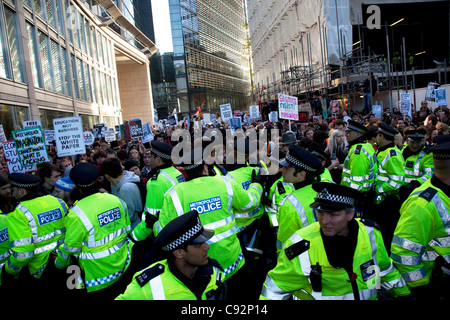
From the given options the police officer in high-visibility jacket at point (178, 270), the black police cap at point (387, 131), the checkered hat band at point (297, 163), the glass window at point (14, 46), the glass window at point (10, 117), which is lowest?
the police officer in high-visibility jacket at point (178, 270)

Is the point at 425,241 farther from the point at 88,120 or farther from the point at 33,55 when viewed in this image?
the point at 88,120

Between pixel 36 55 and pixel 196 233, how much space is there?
19715mm

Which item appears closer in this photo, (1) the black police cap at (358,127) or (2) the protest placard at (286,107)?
(1) the black police cap at (358,127)

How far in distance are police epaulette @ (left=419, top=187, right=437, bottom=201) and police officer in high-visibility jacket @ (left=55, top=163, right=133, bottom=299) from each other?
2.79m

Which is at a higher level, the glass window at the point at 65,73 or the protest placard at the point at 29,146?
the glass window at the point at 65,73

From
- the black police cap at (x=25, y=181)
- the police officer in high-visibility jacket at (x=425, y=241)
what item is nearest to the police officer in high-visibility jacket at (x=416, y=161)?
the police officer in high-visibility jacket at (x=425, y=241)

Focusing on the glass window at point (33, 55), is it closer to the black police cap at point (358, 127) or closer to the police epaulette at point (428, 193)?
the black police cap at point (358, 127)

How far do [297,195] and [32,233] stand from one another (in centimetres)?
276

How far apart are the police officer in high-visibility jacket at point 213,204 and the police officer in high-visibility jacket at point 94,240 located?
23.3 inches

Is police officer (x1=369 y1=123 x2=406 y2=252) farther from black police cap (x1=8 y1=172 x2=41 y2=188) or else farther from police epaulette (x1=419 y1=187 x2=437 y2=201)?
black police cap (x1=8 y1=172 x2=41 y2=188)

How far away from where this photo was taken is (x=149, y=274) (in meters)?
2.04

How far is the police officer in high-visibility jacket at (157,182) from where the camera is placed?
3.45 meters

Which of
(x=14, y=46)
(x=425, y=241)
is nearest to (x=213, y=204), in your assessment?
(x=425, y=241)
